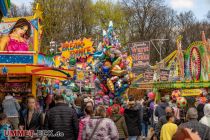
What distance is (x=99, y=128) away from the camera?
746 centimetres

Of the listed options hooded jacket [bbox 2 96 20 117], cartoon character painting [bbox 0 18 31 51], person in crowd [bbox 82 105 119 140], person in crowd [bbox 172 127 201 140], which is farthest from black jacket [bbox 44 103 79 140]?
cartoon character painting [bbox 0 18 31 51]

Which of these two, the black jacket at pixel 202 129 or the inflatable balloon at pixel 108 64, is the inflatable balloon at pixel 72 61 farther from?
the black jacket at pixel 202 129

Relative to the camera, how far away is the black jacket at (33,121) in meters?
8.11

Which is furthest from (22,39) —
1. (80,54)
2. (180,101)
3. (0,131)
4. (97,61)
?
(80,54)

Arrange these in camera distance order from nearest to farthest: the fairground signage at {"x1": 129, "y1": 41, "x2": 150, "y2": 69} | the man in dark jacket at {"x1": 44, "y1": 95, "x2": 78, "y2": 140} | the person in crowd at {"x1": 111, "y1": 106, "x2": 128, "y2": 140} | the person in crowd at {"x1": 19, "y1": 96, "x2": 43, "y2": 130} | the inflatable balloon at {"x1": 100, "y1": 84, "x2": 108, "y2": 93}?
the man in dark jacket at {"x1": 44, "y1": 95, "x2": 78, "y2": 140} < the person in crowd at {"x1": 19, "y1": 96, "x2": 43, "y2": 130} < the person in crowd at {"x1": 111, "y1": 106, "x2": 128, "y2": 140} < the inflatable balloon at {"x1": 100, "y1": 84, "x2": 108, "y2": 93} < the fairground signage at {"x1": 129, "y1": 41, "x2": 150, "y2": 69}

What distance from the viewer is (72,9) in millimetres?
54438

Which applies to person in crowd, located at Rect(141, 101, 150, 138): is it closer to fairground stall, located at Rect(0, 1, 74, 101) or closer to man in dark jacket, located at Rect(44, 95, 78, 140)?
fairground stall, located at Rect(0, 1, 74, 101)

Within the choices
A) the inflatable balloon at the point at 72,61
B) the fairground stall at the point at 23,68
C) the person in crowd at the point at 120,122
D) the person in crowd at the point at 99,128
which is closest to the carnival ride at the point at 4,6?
the person in crowd at the point at 99,128

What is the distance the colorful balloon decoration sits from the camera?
18031 millimetres

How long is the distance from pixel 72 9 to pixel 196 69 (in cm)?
3074

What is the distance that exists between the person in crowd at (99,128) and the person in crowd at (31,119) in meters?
1.02

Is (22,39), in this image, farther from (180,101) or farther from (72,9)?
(72,9)

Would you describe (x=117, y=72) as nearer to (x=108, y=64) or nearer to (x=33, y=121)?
(x=108, y=64)

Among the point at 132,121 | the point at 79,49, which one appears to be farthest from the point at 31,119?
the point at 79,49
